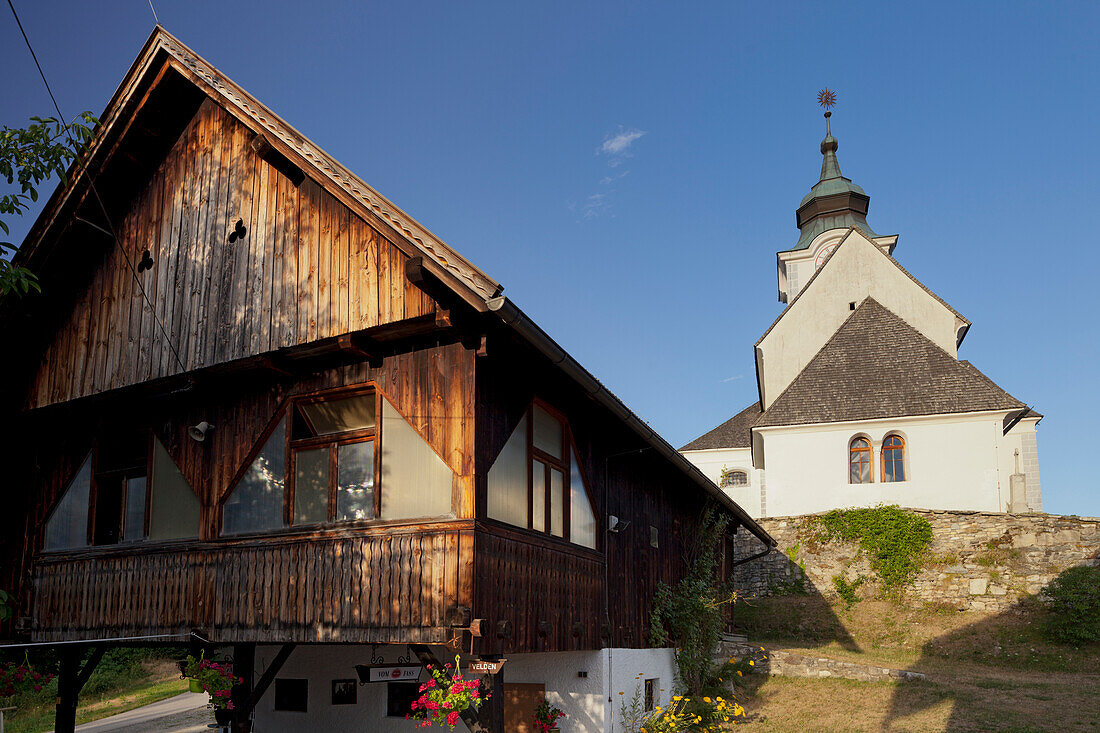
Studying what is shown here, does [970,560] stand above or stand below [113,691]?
above

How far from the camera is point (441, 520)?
788 cm

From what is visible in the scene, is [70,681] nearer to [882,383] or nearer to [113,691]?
[113,691]

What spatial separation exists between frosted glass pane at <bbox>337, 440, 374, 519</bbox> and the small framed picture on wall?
411 cm

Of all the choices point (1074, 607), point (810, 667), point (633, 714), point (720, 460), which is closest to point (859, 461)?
point (1074, 607)

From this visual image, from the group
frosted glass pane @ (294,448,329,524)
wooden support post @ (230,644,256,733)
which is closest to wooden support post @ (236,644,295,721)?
wooden support post @ (230,644,256,733)

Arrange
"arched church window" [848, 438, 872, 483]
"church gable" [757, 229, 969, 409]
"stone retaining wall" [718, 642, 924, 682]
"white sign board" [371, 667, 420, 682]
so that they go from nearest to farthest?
1. "white sign board" [371, 667, 420, 682]
2. "stone retaining wall" [718, 642, 924, 682]
3. "arched church window" [848, 438, 872, 483]
4. "church gable" [757, 229, 969, 409]

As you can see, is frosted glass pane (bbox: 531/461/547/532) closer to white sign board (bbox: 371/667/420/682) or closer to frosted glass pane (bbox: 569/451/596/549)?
frosted glass pane (bbox: 569/451/596/549)

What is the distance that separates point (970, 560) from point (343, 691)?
623 inches

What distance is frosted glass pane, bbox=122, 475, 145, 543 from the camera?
10273 millimetres

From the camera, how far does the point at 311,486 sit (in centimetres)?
890

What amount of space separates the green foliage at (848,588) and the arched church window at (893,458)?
Answer: 3981 millimetres

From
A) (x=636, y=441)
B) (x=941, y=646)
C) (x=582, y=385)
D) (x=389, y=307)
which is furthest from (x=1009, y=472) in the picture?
(x=389, y=307)

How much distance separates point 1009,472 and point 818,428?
510 cm

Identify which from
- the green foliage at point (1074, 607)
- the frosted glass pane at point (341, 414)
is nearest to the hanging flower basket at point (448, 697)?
the frosted glass pane at point (341, 414)
